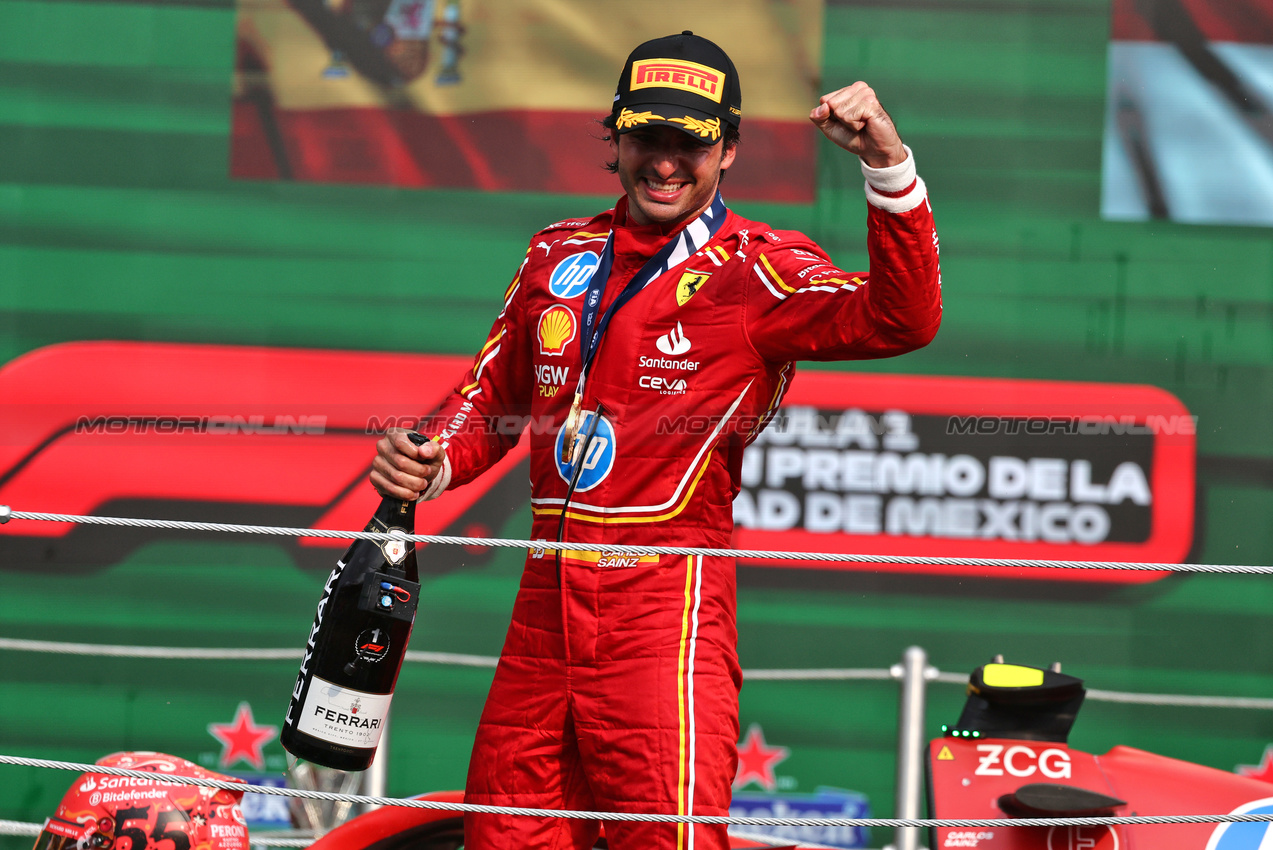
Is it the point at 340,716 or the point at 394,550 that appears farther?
the point at 394,550

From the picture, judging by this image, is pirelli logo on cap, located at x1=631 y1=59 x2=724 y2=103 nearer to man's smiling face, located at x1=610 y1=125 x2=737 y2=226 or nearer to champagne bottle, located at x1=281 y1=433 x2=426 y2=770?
man's smiling face, located at x1=610 y1=125 x2=737 y2=226

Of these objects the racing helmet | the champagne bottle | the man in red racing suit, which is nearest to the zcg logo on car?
the man in red racing suit

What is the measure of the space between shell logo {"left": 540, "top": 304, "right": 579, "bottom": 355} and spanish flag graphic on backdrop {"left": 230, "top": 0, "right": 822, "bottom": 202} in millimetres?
1513

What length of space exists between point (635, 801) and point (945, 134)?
228cm

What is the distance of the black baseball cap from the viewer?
1.68m

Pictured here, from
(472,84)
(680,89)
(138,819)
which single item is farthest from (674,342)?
(472,84)

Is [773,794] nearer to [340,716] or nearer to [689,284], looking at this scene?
[340,716]

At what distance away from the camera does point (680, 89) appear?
1694 mm

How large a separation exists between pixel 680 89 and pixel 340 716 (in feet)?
3.33

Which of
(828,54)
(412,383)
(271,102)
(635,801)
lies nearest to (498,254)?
(412,383)

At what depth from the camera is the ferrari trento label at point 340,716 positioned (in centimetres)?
166

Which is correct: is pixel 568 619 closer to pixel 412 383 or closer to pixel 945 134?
pixel 412 383

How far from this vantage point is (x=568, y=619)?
1.65 meters

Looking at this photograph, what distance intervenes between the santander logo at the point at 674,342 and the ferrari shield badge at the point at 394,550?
1.57ft
